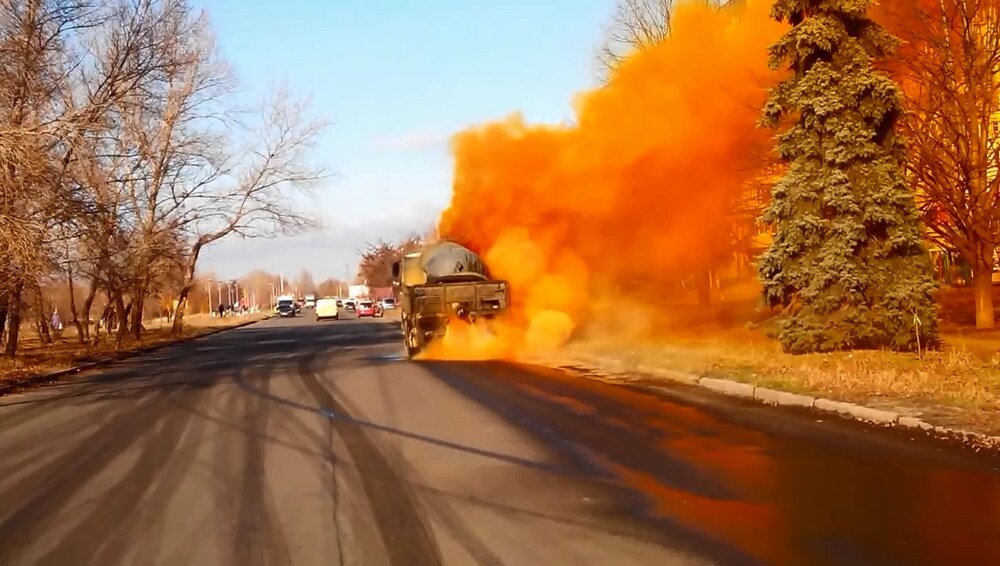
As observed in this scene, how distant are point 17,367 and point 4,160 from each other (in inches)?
393

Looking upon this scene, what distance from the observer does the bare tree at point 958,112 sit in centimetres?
2080

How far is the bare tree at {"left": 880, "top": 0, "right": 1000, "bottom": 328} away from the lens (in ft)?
68.2

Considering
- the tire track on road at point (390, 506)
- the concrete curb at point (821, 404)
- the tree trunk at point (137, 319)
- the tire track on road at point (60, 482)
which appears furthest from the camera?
the tree trunk at point (137, 319)

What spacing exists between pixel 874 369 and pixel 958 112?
366 inches

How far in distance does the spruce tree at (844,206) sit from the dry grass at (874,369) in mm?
752

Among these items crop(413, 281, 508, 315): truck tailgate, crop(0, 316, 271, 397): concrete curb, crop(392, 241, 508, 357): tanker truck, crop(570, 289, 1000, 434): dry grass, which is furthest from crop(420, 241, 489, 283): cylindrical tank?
crop(0, 316, 271, 397): concrete curb

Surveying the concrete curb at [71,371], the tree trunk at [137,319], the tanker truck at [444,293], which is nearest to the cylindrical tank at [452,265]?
the tanker truck at [444,293]

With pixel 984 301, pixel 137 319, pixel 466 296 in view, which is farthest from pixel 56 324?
pixel 984 301

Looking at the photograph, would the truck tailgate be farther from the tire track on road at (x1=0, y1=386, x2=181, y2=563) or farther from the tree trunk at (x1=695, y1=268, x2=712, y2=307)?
the tire track on road at (x1=0, y1=386, x2=181, y2=563)

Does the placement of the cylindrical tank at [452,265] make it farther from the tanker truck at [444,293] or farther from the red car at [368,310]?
the red car at [368,310]

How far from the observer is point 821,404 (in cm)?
1233

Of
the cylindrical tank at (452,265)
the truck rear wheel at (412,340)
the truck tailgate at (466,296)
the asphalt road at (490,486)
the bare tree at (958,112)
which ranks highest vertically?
the bare tree at (958,112)

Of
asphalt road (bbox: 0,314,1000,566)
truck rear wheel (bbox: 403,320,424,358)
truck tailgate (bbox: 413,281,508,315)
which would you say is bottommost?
asphalt road (bbox: 0,314,1000,566)

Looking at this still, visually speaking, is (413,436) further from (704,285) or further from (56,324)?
(56,324)
